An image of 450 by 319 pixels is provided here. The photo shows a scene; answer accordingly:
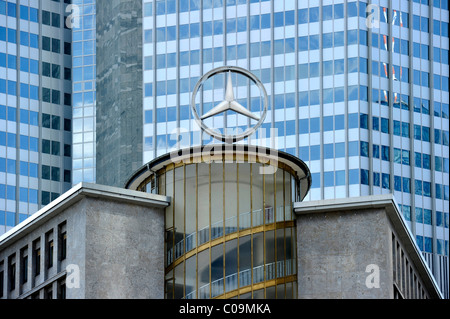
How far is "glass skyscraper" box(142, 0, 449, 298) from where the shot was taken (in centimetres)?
14838

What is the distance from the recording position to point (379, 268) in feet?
228

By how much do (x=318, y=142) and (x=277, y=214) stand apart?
75.6 metres

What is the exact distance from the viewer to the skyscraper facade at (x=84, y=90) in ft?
555

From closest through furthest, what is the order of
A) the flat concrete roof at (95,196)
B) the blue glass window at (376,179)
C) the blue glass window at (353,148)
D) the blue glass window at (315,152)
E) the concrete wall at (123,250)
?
1. the concrete wall at (123,250)
2. the flat concrete roof at (95,196)
3. the blue glass window at (315,152)
4. the blue glass window at (353,148)
5. the blue glass window at (376,179)

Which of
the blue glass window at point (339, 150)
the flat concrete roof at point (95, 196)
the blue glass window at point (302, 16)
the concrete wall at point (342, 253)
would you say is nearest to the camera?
the flat concrete roof at point (95, 196)

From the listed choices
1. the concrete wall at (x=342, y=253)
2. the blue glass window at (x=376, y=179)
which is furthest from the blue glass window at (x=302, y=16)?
the concrete wall at (x=342, y=253)

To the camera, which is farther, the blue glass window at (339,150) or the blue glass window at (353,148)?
Result: the blue glass window at (353,148)

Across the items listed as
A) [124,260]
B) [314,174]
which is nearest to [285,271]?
[124,260]

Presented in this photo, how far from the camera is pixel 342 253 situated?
7069 centimetres

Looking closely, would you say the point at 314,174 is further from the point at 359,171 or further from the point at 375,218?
the point at 375,218

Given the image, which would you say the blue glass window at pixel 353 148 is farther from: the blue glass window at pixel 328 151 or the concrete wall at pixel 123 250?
the concrete wall at pixel 123 250

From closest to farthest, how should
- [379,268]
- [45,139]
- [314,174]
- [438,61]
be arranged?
[379,268] < [314,174] < [438,61] < [45,139]

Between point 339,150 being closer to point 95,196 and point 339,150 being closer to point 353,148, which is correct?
point 353,148

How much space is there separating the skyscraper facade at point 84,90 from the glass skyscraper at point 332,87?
54.2 ft
